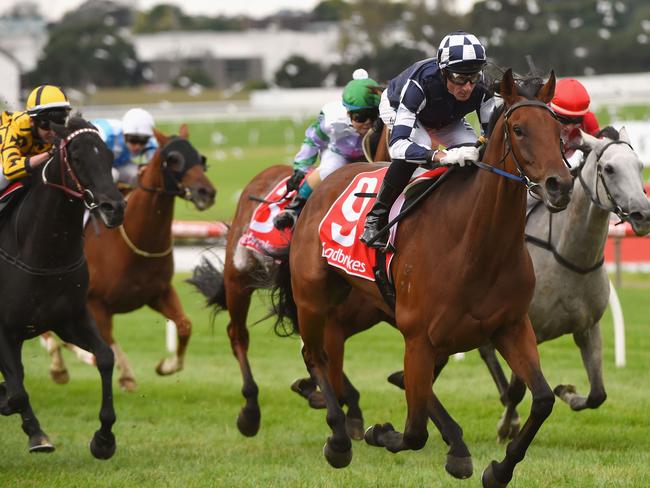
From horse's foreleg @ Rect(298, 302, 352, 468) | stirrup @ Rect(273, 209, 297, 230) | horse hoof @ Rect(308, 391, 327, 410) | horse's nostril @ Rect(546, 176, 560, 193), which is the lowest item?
horse hoof @ Rect(308, 391, 327, 410)

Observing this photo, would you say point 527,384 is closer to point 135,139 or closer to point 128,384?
point 128,384

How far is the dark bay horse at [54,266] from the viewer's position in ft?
22.3

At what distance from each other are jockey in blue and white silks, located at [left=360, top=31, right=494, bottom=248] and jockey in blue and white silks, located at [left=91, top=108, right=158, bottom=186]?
4.13 meters

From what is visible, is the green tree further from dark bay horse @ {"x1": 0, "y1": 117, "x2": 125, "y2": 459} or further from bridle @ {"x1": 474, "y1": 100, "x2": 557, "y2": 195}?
bridle @ {"x1": 474, "y1": 100, "x2": 557, "y2": 195}

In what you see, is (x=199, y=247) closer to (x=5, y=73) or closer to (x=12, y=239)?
(x=12, y=239)

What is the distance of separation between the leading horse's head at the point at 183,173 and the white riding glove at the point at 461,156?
4.12 metres

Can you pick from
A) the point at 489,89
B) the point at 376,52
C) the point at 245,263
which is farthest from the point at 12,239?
the point at 376,52

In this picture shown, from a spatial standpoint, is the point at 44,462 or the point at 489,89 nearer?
the point at 489,89

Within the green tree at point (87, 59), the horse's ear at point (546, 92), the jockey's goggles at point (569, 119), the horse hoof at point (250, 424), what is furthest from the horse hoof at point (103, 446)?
the green tree at point (87, 59)

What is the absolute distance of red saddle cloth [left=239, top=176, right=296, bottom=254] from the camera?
807 centimetres

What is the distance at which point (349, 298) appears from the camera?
7617 mm

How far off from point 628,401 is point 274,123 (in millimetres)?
42863

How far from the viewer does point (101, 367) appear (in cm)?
710

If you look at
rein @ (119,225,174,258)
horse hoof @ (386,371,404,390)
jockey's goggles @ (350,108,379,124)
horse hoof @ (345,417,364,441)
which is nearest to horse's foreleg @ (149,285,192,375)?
rein @ (119,225,174,258)
